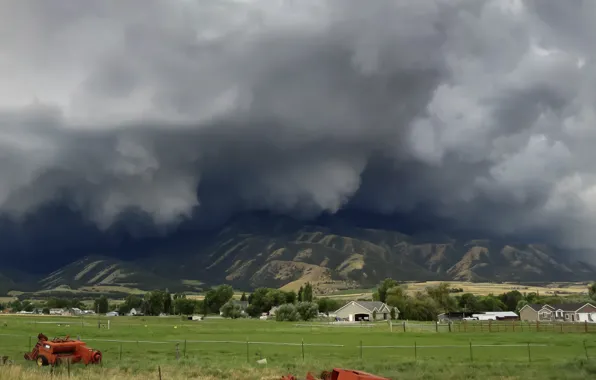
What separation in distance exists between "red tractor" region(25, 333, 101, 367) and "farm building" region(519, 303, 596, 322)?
515 ft

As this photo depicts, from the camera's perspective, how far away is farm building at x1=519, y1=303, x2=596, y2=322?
16512cm

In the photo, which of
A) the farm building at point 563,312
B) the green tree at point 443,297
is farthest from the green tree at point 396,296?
the farm building at point 563,312

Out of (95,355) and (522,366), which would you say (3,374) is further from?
(522,366)

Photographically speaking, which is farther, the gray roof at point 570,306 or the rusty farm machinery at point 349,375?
the gray roof at point 570,306

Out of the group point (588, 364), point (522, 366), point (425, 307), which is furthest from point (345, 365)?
point (425, 307)

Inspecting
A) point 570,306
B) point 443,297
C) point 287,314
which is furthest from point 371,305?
point 570,306

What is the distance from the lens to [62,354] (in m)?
39.2

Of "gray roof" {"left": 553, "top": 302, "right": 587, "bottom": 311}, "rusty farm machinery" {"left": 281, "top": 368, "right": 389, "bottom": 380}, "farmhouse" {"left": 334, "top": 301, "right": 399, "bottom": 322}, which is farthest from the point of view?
"farmhouse" {"left": 334, "top": 301, "right": 399, "bottom": 322}

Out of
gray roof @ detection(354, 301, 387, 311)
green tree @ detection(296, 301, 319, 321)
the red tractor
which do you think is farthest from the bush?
the red tractor

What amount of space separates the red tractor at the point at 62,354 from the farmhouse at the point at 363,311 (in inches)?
5606

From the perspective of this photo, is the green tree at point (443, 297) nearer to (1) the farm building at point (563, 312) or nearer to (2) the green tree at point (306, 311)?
(1) the farm building at point (563, 312)

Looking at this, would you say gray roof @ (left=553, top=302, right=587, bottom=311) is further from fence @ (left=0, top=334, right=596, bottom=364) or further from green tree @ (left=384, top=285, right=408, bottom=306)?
fence @ (left=0, top=334, right=596, bottom=364)

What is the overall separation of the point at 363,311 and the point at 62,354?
489 ft

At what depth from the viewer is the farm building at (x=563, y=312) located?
165m
